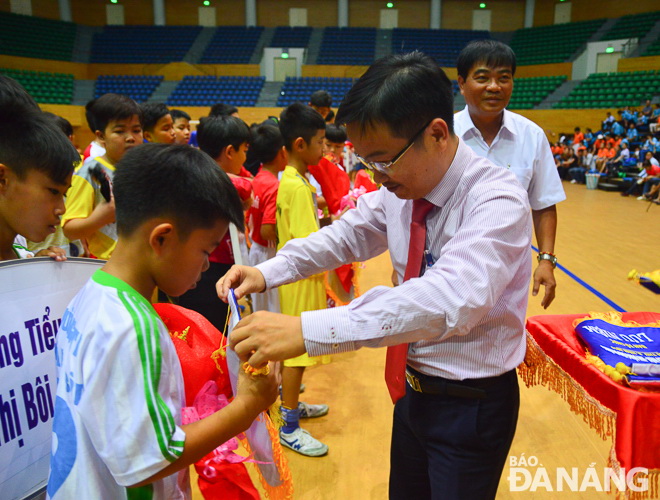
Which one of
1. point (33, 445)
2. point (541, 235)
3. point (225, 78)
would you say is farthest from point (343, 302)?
point (225, 78)

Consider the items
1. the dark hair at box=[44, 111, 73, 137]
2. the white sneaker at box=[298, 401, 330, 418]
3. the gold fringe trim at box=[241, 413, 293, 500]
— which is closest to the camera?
the gold fringe trim at box=[241, 413, 293, 500]

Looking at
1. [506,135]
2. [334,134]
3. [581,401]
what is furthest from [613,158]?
[581,401]

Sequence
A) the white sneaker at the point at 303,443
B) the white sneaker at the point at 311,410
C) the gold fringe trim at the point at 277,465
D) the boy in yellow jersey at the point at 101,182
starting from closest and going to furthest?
the gold fringe trim at the point at 277,465 < the boy in yellow jersey at the point at 101,182 < the white sneaker at the point at 303,443 < the white sneaker at the point at 311,410

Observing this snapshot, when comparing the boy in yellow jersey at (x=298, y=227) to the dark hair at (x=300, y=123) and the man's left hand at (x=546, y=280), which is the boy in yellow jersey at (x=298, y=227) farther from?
the man's left hand at (x=546, y=280)

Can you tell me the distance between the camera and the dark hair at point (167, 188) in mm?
896

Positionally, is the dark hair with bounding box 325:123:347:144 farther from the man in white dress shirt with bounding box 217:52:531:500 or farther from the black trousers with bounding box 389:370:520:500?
the black trousers with bounding box 389:370:520:500

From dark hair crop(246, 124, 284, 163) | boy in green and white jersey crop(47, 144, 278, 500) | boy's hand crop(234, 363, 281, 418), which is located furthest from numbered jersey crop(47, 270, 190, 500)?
dark hair crop(246, 124, 284, 163)

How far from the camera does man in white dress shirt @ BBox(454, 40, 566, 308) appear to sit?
2.21m

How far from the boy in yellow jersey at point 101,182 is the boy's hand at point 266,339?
1.41 m

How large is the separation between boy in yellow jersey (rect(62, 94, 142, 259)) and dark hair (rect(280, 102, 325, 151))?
0.74 m

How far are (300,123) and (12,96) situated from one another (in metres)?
1.51

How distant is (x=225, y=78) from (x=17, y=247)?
63.1 feet

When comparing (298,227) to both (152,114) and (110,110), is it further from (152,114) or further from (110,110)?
(152,114)

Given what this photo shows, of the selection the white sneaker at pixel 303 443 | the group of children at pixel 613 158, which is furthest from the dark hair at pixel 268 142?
the group of children at pixel 613 158
